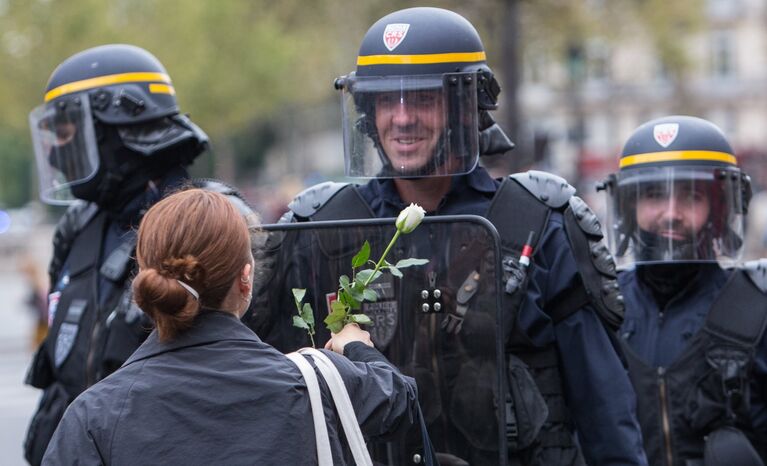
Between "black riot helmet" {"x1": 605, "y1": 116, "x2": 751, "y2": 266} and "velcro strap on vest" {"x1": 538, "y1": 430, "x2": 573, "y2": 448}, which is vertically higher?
"black riot helmet" {"x1": 605, "y1": 116, "x2": 751, "y2": 266}

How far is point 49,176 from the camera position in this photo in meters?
4.55

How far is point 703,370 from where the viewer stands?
4141mm

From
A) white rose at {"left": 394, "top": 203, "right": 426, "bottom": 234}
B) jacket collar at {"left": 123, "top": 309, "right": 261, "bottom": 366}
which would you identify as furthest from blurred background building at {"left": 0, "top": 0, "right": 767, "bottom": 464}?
jacket collar at {"left": 123, "top": 309, "right": 261, "bottom": 366}

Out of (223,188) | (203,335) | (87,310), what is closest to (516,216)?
(223,188)

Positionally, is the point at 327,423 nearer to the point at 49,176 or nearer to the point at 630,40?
the point at 49,176

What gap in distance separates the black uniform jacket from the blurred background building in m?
2.65

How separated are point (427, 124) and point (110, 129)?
4.95 feet

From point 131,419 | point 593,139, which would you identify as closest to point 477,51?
point 131,419

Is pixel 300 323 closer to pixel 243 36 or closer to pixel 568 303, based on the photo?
pixel 568 303

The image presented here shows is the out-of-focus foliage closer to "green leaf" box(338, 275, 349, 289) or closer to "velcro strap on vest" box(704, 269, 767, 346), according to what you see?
"velcro strap on vest" box(704, 269, 767, 346)

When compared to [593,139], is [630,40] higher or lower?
higher

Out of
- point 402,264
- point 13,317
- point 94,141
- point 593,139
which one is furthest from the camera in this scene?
point 593,139

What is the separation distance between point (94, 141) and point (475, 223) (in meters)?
1.88

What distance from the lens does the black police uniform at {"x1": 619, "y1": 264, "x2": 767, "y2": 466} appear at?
406 cm
